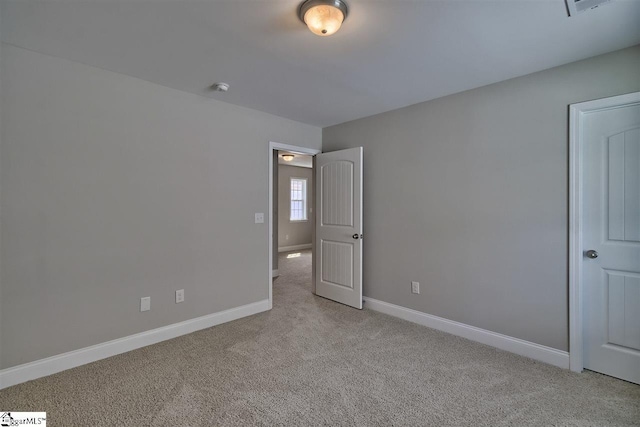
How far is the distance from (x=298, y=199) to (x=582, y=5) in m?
7.23

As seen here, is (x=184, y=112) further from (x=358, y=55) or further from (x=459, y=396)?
(x=459, y=396)

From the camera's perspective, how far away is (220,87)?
2756 millimetres

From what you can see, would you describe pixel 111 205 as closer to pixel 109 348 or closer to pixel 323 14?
pixel 109 348

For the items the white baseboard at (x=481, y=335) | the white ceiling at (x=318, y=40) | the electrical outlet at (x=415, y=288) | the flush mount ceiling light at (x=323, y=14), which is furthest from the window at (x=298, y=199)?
the flush mount ceiling light at (x=323, y=14)

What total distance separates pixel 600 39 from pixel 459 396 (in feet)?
8.58

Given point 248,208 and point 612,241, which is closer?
point 612,241

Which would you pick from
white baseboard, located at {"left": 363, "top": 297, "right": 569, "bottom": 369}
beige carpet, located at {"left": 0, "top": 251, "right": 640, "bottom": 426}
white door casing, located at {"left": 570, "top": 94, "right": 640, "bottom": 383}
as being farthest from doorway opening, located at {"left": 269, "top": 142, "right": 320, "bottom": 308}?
white door casing, located at {"left": 570, "top": 94, "right": 640, "bottom": 383}

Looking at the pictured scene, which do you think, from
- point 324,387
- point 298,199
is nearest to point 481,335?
point 324,387

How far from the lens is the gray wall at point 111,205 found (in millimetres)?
2129

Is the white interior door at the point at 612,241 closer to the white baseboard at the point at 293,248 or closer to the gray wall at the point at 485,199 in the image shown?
the gray wall at the point at 485,199

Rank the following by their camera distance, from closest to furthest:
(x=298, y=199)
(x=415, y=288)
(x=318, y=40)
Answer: (x=318, y=40) → (x=415, y=288) → (x=298, y=199)

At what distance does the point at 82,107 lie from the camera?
2375 mm

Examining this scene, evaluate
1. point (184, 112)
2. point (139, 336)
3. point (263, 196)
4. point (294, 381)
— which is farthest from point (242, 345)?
point (184, 112)

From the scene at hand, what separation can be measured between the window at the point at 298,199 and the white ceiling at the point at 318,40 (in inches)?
219
